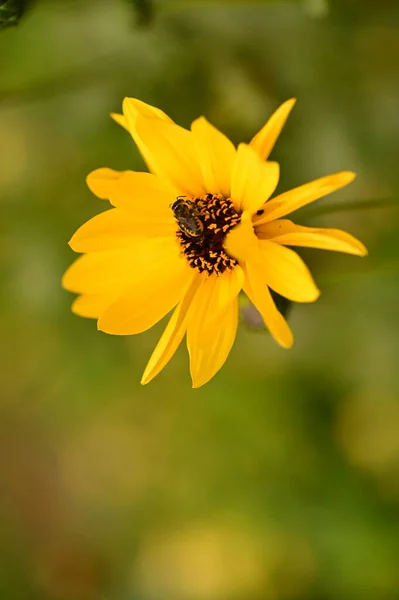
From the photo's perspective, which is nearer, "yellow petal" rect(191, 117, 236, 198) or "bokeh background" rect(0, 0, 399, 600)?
"yellow petal" rect(191, 117, 236, 198)

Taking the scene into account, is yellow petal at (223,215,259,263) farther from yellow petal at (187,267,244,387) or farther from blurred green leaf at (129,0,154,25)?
blurred green leaf at (129,0,154,25)

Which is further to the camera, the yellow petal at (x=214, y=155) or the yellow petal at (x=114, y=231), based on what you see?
the yellow petal at (x=114, y=231)

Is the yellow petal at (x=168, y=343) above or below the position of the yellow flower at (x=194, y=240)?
below

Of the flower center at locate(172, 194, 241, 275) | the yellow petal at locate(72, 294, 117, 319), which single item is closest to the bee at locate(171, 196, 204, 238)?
the flower center at locate(172, 194, 241, 275)

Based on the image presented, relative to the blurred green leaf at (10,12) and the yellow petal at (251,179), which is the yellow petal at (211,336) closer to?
the yellow petal at (251,179)

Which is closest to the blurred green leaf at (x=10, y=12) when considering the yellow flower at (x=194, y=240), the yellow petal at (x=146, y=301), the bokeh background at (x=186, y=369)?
the bokeh background at (x=186, y=369)

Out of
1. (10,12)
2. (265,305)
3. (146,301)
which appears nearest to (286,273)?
(265,305)

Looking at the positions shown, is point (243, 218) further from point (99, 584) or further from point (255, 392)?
point (99, 584)

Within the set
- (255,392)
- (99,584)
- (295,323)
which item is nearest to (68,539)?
(99,584)

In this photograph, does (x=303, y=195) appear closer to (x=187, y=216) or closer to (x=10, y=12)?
(x=187, y=216)
